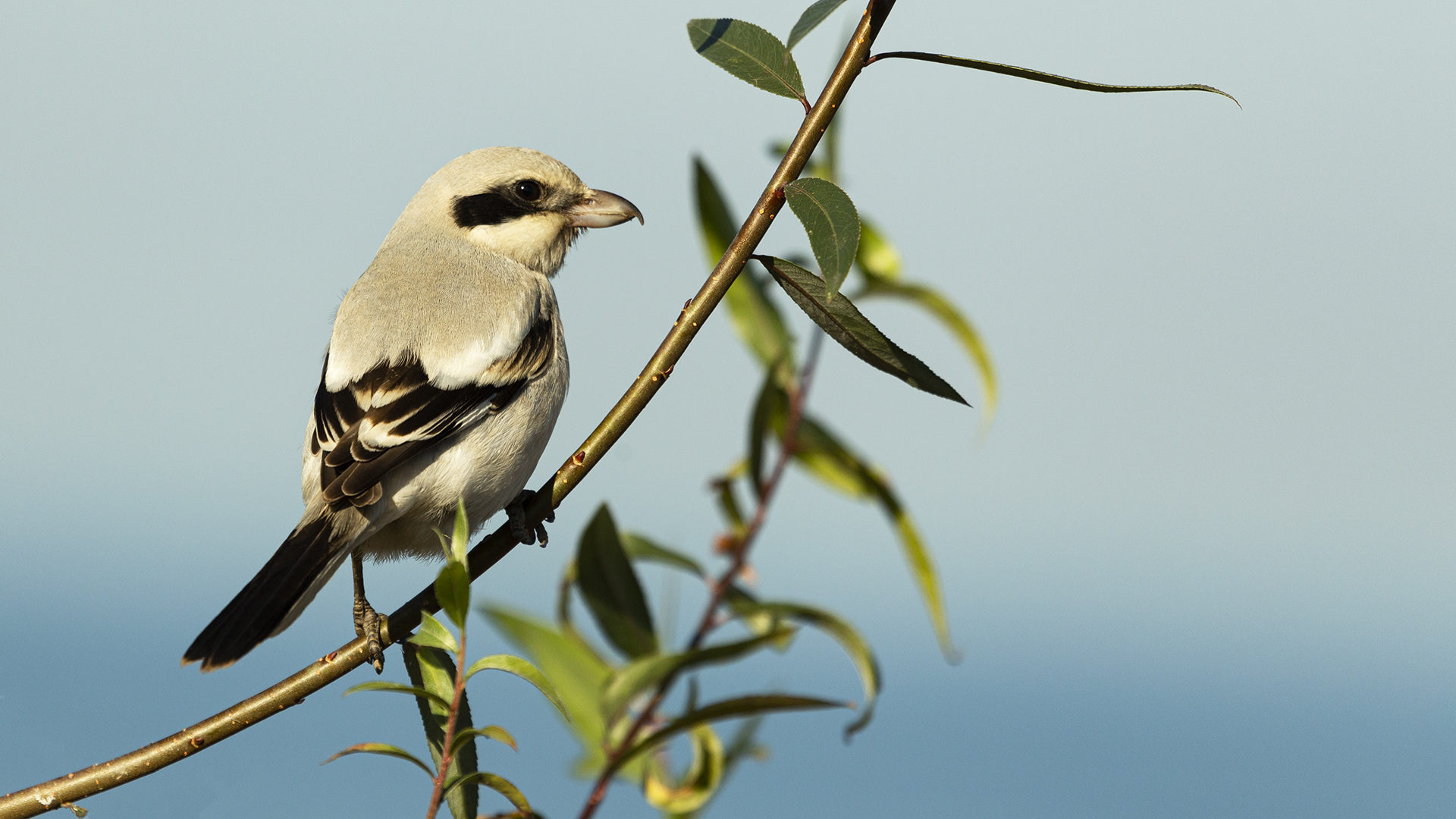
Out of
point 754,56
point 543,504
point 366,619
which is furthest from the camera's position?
point 366,619

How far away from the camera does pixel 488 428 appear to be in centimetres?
255

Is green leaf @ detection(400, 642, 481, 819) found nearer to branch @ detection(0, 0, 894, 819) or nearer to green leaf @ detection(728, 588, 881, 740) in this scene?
branch @ detection(0, 0, 894, 819)

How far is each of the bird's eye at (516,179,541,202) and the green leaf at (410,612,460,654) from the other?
8.26 feet

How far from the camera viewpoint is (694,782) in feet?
2.26

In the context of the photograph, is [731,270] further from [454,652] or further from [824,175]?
[454,652]

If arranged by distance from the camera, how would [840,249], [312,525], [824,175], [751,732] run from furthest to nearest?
[312,525] → [824,175] → [840,249] → [751,732]

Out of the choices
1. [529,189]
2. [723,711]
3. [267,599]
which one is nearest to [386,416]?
[267,599]

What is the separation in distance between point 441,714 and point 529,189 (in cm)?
242

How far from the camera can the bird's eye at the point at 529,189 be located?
3346mm

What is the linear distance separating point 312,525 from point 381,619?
28cm

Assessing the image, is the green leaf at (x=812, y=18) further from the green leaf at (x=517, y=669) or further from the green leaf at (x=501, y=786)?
the green leaf at (x=501, y=786)

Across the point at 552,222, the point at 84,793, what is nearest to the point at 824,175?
the point at 84,793

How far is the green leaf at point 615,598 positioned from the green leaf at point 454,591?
21 centimetres

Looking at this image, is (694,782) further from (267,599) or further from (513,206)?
(513,206)
